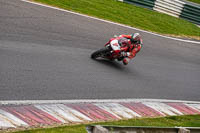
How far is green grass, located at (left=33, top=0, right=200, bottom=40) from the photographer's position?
54.8 feet

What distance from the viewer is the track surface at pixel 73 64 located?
809 cm

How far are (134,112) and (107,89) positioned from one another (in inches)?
50.8

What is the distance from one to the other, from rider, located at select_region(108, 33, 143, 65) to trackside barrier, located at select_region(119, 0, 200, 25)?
10895 mm

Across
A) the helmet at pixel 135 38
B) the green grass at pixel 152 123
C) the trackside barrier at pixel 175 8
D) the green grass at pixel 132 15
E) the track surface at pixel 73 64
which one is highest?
the trackside barrier at pixel 175 8

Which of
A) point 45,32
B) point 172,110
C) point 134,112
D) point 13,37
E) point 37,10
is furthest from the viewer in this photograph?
point 37,10

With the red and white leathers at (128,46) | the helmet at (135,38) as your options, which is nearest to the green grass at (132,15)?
the red and white leathers at (128,46)

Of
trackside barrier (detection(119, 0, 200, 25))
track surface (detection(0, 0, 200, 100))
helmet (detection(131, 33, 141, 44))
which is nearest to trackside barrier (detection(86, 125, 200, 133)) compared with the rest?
track surface (detection(0, 0, 200, 100))

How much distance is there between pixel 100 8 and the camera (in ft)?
59.5

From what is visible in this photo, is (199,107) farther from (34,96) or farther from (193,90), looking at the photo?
(34,96)

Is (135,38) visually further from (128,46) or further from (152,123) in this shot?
(152,123)

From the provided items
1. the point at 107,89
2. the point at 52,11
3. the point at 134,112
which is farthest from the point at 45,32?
the point at 134,112

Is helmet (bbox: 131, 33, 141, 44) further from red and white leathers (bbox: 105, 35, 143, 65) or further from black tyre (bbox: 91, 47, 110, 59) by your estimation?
black tyre (bbox: 91, 47, 110, 59)

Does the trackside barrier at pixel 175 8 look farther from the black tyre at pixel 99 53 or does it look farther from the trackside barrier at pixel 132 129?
the trackside barrier at pixel 132 129

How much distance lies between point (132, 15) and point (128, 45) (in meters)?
8.13
